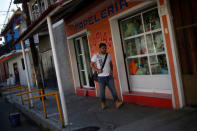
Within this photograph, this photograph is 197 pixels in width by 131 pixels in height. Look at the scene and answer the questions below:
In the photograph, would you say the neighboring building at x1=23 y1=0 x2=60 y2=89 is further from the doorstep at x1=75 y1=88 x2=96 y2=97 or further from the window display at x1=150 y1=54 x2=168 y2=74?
the window display at x1=150 y1=54 x2=168 y2=74

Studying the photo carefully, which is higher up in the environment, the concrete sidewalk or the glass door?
the glass door

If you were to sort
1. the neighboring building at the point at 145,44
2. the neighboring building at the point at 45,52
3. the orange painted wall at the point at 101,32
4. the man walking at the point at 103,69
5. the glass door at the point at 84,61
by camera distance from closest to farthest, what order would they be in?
the neighboring building at the point at 145,44
the man walking at the point at 103,69
the orange painted wall at the point at 101,32
the glass door at the point at 84,61
the neighboring building at the point at 45,52

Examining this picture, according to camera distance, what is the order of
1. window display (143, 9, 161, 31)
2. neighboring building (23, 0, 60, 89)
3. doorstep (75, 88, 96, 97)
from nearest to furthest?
window display (143, 9, 161, 31) < doorstep (75, 88, 96, 97) < neighboring building (23, 0, 60, 89)

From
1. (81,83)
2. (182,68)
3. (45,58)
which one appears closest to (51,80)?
(45,58)

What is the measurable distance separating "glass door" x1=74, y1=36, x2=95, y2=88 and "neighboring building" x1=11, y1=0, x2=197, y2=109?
0.96 meters

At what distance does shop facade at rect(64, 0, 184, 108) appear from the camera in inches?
188

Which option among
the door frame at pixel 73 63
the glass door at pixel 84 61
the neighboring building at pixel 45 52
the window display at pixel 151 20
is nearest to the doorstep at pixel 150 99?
the window display at pixel 151 20

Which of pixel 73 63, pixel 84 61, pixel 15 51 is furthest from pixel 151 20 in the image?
pixel 15 51

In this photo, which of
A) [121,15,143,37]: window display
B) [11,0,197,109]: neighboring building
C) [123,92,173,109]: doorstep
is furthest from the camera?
[121,15,143,37]: window display

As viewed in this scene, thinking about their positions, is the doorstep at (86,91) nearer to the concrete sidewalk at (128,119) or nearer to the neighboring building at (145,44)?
the neighboring building at (145,44)

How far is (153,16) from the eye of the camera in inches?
213

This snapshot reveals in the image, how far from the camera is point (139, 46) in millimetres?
6047

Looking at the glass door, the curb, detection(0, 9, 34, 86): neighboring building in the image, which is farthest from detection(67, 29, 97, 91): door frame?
detection(0, 9, 34, 86): neighboring building

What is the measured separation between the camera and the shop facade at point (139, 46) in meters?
4.78
